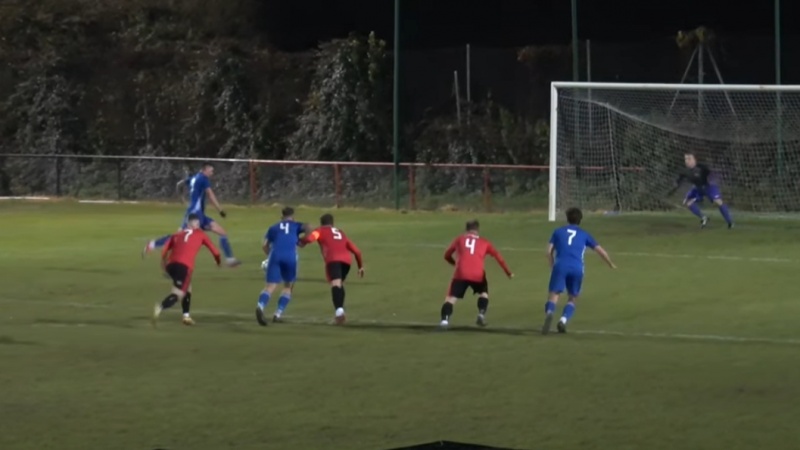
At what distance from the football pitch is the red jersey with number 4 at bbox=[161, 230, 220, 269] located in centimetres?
96

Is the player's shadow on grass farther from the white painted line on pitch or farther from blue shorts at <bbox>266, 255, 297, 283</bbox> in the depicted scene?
blue shorts at <bbox>266, 255, 297, 283</bbox>

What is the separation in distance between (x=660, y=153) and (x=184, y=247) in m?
20.2

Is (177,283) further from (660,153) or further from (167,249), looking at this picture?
(660,153)

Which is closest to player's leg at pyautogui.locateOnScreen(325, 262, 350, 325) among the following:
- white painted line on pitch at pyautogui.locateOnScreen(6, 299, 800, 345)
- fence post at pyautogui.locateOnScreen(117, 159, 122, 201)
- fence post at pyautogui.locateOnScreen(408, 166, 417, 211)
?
white painted line on pitch at pyautogui.locateOnScreen(6, 299, 800, 345)

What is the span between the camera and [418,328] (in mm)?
22516

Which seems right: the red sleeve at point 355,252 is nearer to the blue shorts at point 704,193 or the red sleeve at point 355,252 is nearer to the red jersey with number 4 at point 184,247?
the red jersey with number 4 at point 184,247

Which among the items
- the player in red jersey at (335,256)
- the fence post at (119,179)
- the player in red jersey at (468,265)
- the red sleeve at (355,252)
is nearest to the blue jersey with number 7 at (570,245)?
the player in red jersey at (468,265)

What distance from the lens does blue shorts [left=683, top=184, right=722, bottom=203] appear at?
117ft

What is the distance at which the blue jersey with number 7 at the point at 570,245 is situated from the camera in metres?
21.4

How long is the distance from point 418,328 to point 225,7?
125ft

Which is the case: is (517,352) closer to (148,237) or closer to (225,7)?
(148,237)

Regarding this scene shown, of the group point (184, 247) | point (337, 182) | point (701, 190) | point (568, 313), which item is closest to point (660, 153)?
point (701, 190)

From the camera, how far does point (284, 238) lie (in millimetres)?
22625

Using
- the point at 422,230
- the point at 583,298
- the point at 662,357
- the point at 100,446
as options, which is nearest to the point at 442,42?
the point at 422,230
